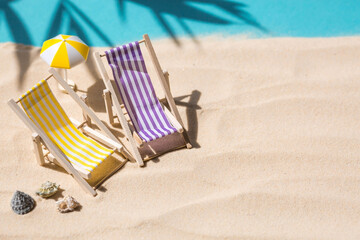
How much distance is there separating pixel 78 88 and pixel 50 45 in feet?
2.43

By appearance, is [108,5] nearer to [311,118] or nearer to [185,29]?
[185,29]

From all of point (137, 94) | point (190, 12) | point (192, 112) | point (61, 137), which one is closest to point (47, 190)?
point (61, 137)

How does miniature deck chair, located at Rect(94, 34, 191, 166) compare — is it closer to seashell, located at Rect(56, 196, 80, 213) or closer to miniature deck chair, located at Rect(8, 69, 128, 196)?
miniature deck chair, located at Rect(8, 69, 128, 196)

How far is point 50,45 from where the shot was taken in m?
4.74

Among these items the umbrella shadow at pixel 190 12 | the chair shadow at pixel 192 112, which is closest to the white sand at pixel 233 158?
the chair shadow at pixel 192 112

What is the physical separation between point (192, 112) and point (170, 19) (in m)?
1.84

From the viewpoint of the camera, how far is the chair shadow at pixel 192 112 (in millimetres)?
4719

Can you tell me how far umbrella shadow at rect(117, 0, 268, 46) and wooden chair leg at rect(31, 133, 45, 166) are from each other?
2.54 meters

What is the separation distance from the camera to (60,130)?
4.47 m

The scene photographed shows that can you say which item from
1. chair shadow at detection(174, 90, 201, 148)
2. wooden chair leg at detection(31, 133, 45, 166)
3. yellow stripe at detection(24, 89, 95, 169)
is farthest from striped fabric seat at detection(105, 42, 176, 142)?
wooden chair leg at detection(31, 133, 45, 166)

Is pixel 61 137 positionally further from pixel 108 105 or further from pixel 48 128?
pixel 108 105

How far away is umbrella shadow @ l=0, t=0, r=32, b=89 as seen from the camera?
554 centimetres

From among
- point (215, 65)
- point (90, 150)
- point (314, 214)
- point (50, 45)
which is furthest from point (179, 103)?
point (314, 214)

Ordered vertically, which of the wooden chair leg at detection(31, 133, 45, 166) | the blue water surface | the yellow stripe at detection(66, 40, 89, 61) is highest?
the blue water surface
